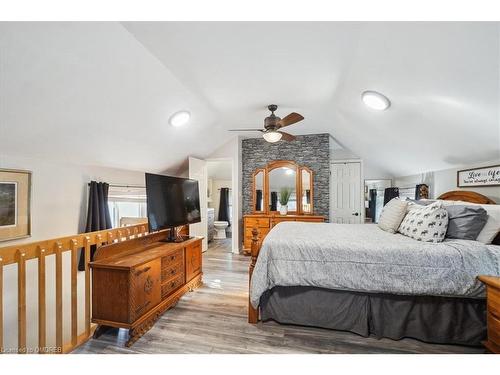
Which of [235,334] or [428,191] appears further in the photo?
[428,191]

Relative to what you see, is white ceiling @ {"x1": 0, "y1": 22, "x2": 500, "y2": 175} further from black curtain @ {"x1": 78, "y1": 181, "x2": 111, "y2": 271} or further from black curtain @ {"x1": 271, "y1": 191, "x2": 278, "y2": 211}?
black curtain @ {"x1": 271, "y1": 191, "x2": 278, "y2": 211}

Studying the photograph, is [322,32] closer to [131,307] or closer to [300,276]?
[300,276]

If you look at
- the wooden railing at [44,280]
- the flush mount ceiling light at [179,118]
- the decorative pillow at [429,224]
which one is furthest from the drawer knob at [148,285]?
the decorative pillow at [429,224]

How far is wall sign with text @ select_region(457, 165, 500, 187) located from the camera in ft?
7.22

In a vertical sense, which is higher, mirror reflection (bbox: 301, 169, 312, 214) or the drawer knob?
mirror reflection (bbox: 301, 169, 312, 214)

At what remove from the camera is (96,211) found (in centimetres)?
274

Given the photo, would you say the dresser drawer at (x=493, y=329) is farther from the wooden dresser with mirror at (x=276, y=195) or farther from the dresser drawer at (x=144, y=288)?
the wooden dresser with mirror at (x=276, y=195)

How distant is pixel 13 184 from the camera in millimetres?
1998

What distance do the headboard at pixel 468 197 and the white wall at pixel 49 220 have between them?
461 centimetres

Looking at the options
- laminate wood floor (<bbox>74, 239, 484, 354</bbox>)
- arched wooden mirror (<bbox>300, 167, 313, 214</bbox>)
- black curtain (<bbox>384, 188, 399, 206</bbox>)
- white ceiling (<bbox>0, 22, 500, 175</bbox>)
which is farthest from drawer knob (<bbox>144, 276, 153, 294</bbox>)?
black curtain (<bbox>384, 188, 399, 206</bbox>)

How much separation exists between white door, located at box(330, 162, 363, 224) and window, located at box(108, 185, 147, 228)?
12.7ft

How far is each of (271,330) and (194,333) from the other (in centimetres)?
69

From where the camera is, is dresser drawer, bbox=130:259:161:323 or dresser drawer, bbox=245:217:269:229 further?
dresser drawer, bbox=245:217:269:229

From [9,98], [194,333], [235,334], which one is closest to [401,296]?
[235,334]
